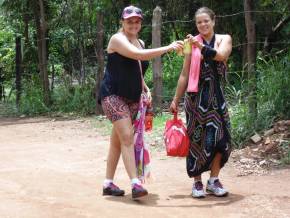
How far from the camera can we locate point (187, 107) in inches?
204

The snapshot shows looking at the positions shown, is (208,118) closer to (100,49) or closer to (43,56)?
(100,49)

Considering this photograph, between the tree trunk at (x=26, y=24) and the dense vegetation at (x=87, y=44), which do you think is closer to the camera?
the dense vegetation at (x=87, y=44)

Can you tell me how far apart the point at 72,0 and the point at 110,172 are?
30.9ft

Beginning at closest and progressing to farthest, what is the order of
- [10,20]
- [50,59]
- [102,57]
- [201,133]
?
[201,133], [102,57], [50,59], [10,20]

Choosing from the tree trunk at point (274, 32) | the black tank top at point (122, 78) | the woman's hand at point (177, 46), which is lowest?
the black tank top at point (122, 78)

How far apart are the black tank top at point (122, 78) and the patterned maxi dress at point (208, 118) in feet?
1.58

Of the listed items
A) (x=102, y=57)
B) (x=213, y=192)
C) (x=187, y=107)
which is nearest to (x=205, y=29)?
(x=187, y=107)

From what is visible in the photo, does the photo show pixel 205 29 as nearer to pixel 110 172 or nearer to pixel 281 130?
pixel 110 172

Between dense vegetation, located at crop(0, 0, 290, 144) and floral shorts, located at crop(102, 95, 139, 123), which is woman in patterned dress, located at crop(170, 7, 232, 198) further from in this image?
dense vegetation, located at crop(0, 0, 290, 144)

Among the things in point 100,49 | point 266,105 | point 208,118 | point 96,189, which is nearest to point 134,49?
point 208,118

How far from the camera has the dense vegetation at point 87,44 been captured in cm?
964

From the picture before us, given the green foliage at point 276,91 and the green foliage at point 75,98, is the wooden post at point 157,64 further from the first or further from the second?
the green foliage at point 276,91

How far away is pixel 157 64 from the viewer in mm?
10195

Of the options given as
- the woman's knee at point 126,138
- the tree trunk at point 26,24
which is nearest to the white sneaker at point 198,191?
the woman's knee at point 126,138
